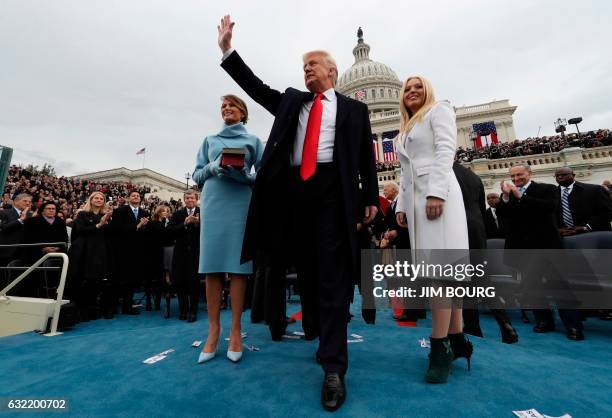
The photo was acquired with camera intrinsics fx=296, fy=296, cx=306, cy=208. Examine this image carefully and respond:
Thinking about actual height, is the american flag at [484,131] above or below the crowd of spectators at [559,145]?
above

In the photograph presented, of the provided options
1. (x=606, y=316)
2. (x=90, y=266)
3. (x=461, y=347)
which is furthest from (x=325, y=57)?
(x=606, y=316)

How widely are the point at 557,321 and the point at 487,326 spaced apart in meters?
1.25

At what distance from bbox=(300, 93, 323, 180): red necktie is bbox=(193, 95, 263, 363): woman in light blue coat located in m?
0.71

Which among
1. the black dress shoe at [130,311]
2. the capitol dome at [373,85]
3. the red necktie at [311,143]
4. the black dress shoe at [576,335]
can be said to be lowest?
the black dress shoe at [130,311]

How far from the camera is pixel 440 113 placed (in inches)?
85.4

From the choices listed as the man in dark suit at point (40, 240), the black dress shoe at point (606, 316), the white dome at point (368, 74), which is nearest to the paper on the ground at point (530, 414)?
the black dress shoe at point (606, 316)

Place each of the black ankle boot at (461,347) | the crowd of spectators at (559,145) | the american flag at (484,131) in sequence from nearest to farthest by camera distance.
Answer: the black ankle boot at (461,347) → the crowd of spectators at (559,145) → the american flag at (484,131)

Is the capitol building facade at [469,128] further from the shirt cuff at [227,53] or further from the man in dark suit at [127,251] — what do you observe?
the man in dark suit at [127,251]

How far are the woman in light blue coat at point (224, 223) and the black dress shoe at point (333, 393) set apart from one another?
97 centimetres

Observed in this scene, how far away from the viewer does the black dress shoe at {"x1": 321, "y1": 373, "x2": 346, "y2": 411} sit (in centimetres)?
157

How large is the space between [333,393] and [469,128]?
55177 millimetres

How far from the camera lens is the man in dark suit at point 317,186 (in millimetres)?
1956

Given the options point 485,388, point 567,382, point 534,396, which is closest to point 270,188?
point 485,388

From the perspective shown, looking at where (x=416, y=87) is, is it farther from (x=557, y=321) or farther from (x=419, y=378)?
(x=557, y=321)
